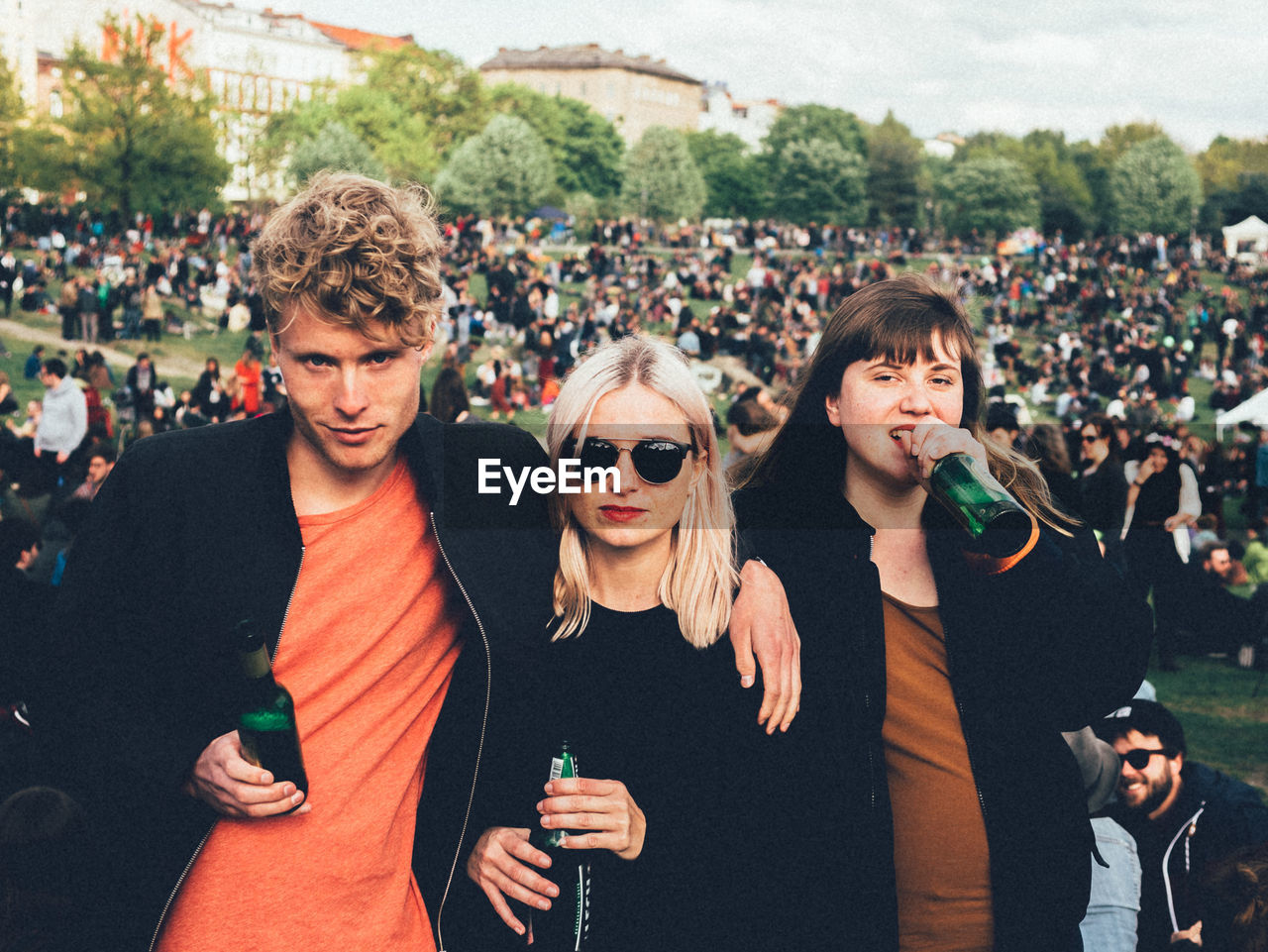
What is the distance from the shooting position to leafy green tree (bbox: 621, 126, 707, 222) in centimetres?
6700

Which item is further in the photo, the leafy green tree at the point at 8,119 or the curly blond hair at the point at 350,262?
the leafy green tree at the point at 8,119

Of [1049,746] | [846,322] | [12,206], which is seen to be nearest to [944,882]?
[1049,746]

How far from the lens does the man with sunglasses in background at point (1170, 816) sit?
4.01 meters

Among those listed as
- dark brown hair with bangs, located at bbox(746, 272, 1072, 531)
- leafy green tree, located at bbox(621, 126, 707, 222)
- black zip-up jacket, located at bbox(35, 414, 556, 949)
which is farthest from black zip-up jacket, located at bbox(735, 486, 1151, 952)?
leafy green tree, located at bbox(621, 126, 707, 222)

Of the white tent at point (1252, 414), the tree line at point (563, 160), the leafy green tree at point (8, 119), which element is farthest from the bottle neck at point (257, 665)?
the leafy green tree at point (8, 119)

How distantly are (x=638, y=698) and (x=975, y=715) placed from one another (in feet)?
2.48

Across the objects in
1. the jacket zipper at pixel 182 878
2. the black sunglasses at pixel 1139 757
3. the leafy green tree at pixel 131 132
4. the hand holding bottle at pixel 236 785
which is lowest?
the black sunglasses at pixel 1139 757

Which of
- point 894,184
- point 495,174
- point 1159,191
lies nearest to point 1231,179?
point 1159,191

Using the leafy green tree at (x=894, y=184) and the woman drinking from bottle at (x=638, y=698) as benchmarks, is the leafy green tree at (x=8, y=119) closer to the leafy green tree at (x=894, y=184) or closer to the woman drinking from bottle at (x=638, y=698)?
the woman drinking from bottle at (x=638, y=698)

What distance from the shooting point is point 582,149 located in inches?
3167

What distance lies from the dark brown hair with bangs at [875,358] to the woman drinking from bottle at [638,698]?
0.41 m

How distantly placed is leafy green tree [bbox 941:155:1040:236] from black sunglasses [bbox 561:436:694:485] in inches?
2781

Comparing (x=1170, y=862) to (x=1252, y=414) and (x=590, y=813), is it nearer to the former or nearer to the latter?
(x=590, y=813)

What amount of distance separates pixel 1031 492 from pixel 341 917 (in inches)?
70.4
